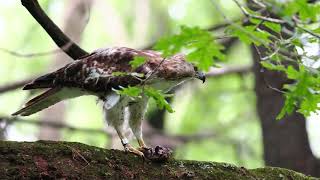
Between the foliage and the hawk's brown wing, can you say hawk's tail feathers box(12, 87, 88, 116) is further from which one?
the foliage

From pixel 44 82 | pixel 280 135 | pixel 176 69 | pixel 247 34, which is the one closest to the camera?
pixel 247 34

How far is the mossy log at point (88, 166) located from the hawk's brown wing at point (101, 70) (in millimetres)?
636

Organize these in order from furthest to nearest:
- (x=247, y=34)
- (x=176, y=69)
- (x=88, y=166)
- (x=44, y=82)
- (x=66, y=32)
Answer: (x=66, y=32) < (x=44, y=82) < (x=176, y=69) < (x=88, y=166) < (x=247, y=34)

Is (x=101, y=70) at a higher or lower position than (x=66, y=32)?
higher

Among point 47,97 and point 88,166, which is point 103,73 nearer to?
point 47,97

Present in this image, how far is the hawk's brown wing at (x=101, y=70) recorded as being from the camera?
3965mm

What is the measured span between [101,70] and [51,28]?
1.38 ft

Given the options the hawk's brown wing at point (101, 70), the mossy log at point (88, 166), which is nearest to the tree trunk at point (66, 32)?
the hawk's brown wing at point (101, 70)

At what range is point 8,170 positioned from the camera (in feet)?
9.69

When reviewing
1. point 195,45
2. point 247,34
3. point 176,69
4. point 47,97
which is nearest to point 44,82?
point 47,97

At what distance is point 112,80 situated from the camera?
399cm

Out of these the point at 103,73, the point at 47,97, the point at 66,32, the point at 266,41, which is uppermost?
the point at 266,41

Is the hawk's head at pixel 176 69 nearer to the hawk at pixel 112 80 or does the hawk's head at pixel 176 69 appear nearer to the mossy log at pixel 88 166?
the hawk at pixel 112 80

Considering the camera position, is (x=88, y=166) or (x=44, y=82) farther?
(x=44, y=82)
